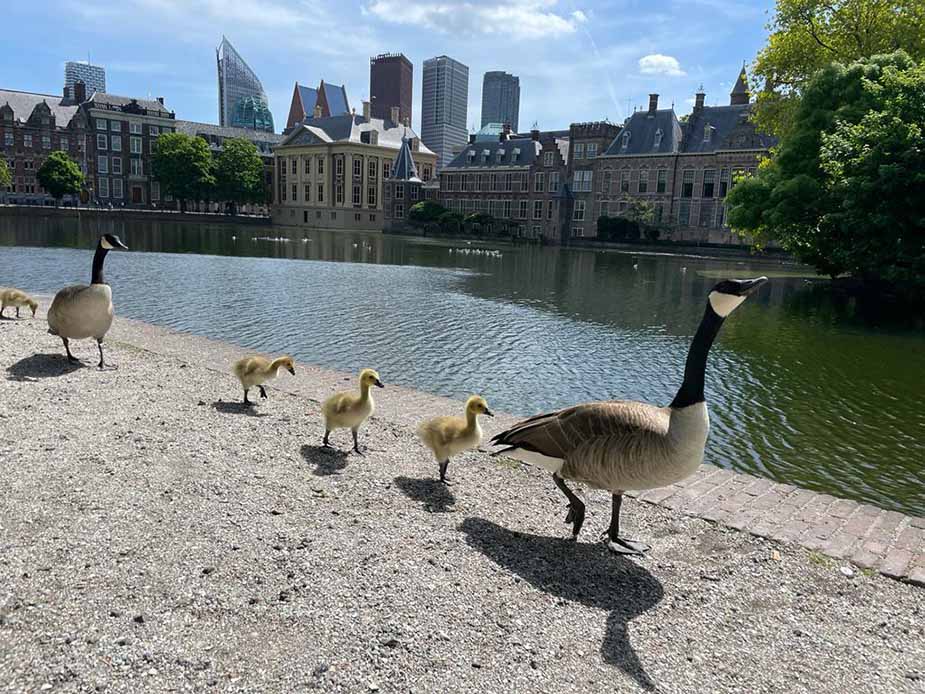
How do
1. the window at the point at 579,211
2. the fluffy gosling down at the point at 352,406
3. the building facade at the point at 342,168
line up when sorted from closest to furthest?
the fluffy gosling down at the point at 352,406
the window at the point at 579,211
the building facade at the point at 342,168

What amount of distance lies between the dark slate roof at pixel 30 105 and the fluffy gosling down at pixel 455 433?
424 ft

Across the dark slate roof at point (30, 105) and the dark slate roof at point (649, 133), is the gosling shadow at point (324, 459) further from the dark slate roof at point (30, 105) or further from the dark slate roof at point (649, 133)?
the dark slate roof at point (30, 105)

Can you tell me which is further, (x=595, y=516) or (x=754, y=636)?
(x=595, y=516)

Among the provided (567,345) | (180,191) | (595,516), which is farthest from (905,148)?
(180,191)

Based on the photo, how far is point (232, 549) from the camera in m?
5.69

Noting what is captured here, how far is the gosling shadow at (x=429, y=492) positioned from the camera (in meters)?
7.07

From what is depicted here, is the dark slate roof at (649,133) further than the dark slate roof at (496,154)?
No

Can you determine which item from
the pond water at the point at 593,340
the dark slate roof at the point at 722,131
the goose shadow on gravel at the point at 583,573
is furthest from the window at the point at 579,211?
the goose shadow on gravel at the point at 583,573

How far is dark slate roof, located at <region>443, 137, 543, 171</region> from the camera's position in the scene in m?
97.0

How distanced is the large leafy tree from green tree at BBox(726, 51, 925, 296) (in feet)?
308

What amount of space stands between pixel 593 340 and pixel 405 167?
9796 centimetres

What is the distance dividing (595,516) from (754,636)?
2.27m

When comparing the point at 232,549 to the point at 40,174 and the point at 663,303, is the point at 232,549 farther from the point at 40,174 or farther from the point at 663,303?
the point at 40,174

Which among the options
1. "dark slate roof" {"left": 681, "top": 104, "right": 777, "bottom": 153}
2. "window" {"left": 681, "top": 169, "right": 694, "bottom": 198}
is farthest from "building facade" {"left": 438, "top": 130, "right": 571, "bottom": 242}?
"dark slate roof" {"left": 681, "top": 104, "right": 777, "bottom": 153}
